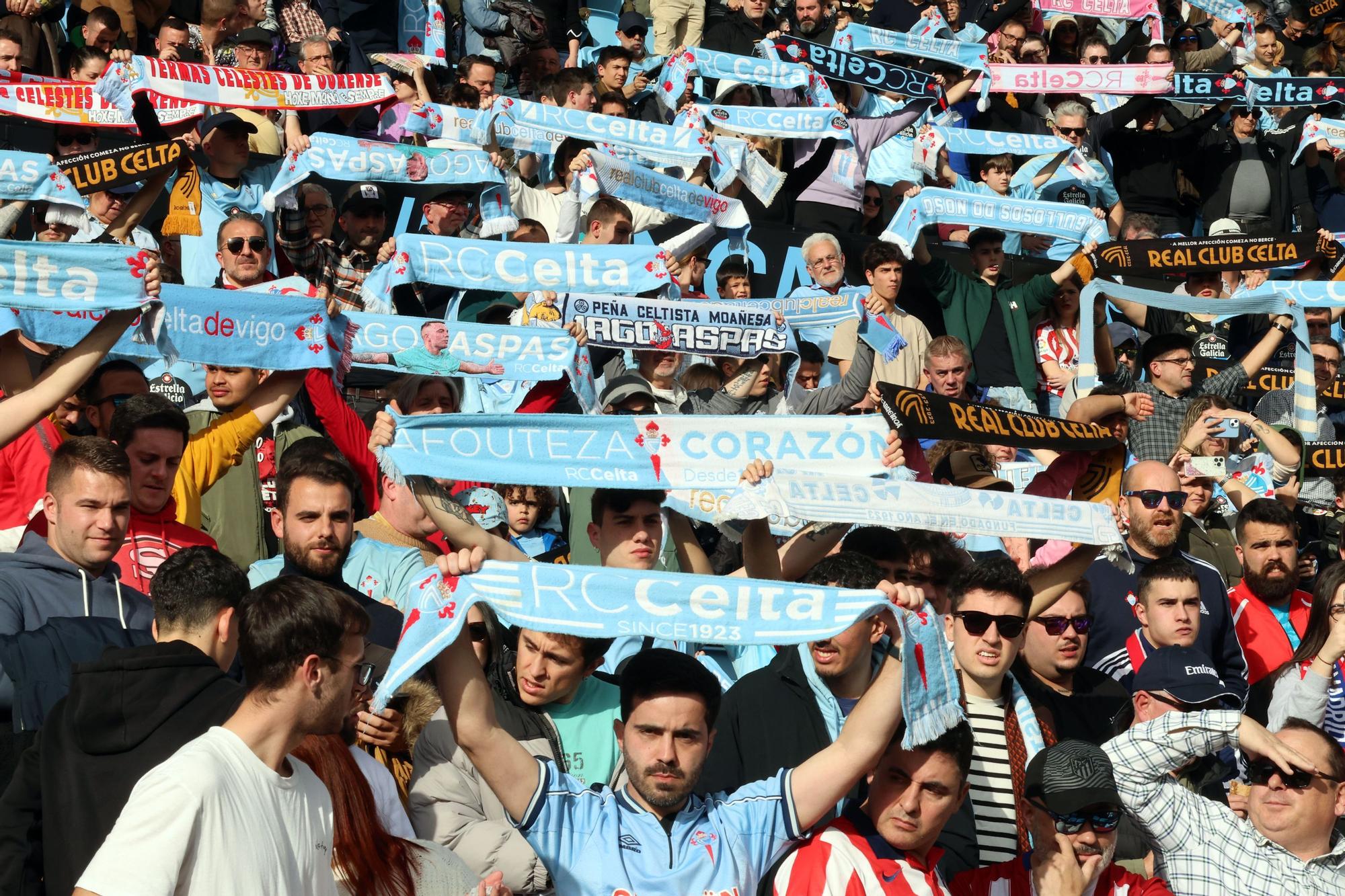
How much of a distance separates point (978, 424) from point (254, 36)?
694cm

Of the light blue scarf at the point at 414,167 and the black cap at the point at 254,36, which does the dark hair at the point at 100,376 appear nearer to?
the light blue scarf at the point at 414,167

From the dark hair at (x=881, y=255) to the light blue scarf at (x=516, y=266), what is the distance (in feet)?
6.99

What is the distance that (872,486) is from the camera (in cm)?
575

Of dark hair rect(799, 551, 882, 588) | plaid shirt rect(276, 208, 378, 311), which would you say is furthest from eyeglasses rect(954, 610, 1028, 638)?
plaid shirt rect(276, 208, 378, 311)

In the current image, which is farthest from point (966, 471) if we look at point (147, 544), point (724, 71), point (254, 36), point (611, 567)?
point (724, 71)

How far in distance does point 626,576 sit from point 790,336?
13.5 feet

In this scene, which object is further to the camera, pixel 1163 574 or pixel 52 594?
pixel 1163 574

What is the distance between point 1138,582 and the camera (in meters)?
7.11

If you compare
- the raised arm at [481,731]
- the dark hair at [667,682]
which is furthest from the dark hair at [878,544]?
the raised arm at [481,731]

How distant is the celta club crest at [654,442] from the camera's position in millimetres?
5895

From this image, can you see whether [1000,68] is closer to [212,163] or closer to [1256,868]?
[212,163]

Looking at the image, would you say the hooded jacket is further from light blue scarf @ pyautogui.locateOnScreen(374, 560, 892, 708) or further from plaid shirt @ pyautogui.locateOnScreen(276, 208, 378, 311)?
plaid shirt @ pyautogui.locateOnScreen(276, 208, 378, 311)

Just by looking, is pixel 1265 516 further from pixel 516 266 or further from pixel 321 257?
pixel 321 257

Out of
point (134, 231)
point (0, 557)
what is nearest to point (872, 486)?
point (0, 557)
